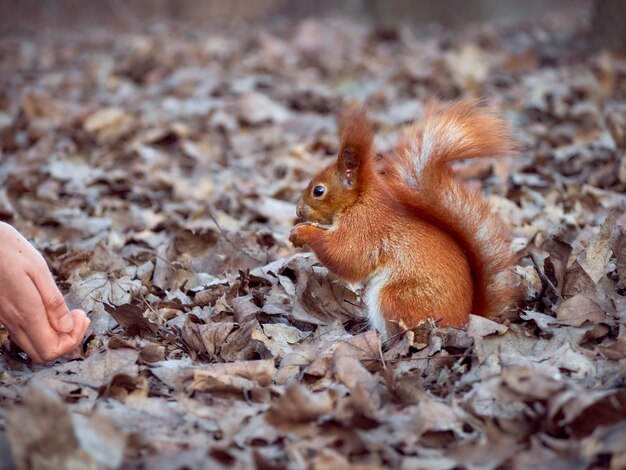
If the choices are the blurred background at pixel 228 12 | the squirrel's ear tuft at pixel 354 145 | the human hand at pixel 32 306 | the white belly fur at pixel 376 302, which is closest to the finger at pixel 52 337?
the human hand at pixel 32 306

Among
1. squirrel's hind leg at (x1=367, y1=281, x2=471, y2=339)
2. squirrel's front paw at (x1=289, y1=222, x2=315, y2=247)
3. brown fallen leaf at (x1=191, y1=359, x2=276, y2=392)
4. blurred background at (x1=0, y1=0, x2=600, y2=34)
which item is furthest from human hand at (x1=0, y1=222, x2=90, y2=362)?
blurred background at (x1=0, y1=0, x2=600, y2=34)

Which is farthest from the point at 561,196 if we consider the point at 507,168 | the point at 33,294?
the point at 33,294

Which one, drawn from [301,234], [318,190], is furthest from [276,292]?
[318,190]

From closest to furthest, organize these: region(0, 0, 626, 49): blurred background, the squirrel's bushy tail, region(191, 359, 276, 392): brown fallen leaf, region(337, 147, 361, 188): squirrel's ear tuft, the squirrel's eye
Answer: region(191, 359, 276, 392): brown fallen leaf
the squirrel's bushy tail
region(337, 147, 361, 188): squirrel's ear tuft
the squirrel's eye
region(0, 0, 626, 49): blurred background

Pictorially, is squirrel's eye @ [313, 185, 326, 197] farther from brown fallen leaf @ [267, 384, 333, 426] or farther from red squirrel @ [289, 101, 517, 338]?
brown fallen leaf @ [267, 384, 333, 426]

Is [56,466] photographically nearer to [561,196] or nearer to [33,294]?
[33,294]

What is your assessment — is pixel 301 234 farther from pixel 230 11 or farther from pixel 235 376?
pixel 230 11

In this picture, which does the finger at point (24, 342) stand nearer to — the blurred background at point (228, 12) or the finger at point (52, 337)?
the finger at point (52, 337)
